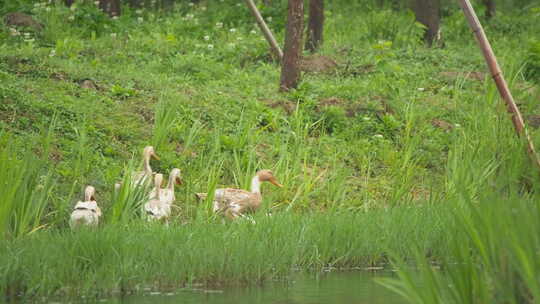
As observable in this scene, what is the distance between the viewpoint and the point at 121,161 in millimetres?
11156

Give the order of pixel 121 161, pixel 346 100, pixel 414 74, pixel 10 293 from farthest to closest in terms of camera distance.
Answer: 1. pixel 414 74
2. pixel 346 100
3. pixel 121 161
4. pixel 10 293

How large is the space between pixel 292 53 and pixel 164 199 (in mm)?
5153

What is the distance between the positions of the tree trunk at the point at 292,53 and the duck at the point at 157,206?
4.87 meters

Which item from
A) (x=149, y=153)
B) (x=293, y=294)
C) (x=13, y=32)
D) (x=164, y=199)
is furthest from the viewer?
(x=13, y=32)

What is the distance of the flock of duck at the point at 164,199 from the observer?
872cm

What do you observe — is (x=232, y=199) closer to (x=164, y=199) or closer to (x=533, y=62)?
(x=164, y=199)

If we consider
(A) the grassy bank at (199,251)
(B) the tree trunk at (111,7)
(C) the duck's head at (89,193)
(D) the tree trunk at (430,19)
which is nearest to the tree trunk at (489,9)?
(D) the tree trunk at (430,19)

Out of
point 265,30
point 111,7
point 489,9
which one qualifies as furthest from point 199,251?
point 489,9

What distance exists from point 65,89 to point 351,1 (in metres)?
13.7

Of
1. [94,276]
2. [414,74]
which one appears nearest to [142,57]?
[414,74]

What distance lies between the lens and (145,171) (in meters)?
10.2

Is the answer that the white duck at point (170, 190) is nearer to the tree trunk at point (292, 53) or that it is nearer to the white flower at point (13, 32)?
the tree trunk at point (292, 53)

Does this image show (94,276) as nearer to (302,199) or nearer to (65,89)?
(302,199)

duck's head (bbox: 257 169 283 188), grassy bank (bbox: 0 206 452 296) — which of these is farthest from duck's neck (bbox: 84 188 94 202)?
duck's head (bbox: 257 169 283 188)
